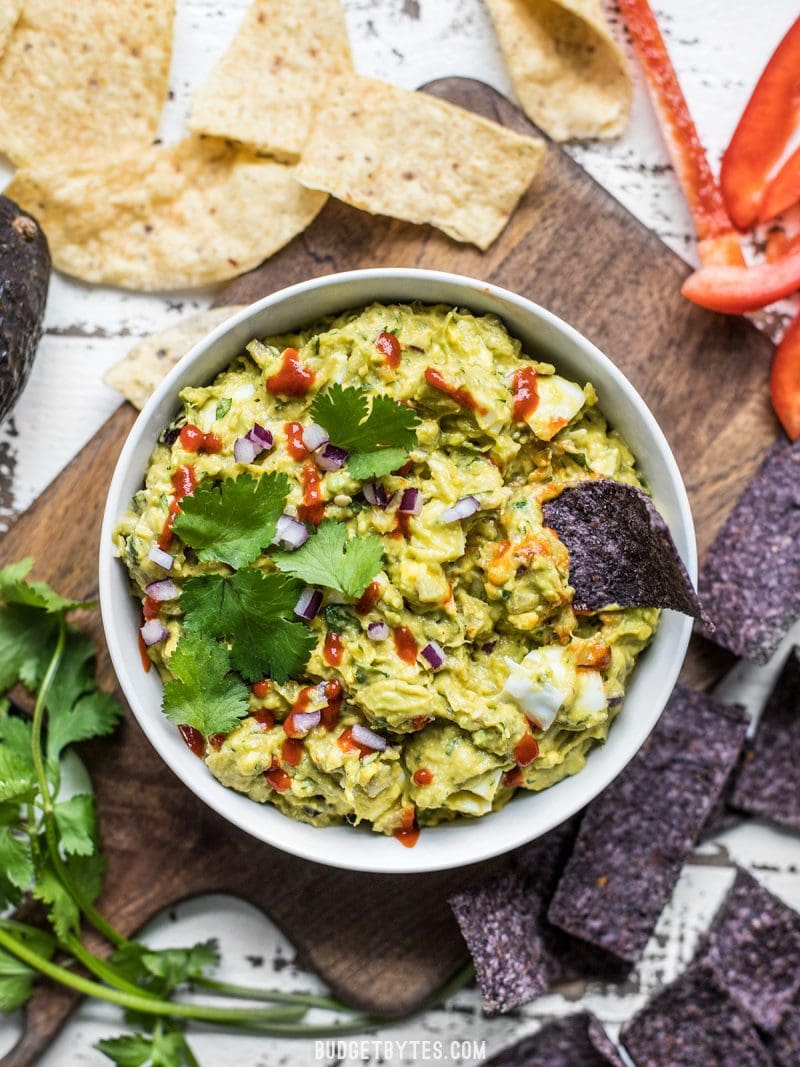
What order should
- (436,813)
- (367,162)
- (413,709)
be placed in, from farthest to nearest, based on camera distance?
(367,162), (436,813), (413,709)

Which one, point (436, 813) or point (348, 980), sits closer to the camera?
point (436, 813)

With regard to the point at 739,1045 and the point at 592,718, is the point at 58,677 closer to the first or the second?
the point at 592,718

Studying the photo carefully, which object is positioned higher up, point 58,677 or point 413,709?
point 413,709

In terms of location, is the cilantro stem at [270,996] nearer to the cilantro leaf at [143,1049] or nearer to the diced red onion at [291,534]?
the cilantro leaf at [143,1049]

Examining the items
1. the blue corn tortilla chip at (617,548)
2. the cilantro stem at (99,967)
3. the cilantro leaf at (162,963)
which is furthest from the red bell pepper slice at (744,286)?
the cilantro stem at (99,967)

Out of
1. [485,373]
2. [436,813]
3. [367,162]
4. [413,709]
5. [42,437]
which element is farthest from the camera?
[42,437]

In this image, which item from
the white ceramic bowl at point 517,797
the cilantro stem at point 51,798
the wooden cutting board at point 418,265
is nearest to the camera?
the white ceramic bowl at point 517,797

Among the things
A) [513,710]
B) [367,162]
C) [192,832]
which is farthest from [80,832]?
[367,162]
